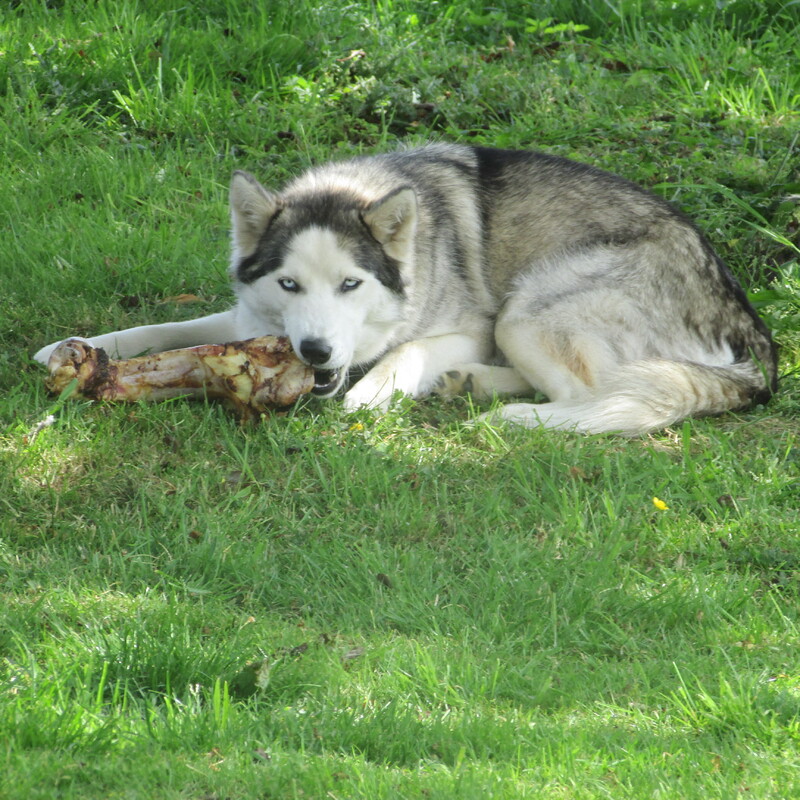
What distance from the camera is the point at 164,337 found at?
4875 millimetres

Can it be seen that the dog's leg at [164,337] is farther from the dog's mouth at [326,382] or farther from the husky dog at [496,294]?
the dog's mouth at [326,382]

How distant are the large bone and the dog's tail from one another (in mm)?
957

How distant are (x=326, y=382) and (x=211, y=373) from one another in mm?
477

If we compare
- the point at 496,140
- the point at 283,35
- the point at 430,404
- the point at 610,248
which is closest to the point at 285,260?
the point at 430,404

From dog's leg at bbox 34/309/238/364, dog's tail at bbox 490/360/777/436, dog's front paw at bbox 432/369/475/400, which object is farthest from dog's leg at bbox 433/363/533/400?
dog's leg at bbox 34/309/238/364

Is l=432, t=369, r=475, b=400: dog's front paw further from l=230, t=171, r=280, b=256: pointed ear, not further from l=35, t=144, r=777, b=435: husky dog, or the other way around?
l=230, t=171, r=280, b=256: pointed ear

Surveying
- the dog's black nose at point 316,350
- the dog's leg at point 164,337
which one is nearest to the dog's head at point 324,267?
the dog's black nose at point 316,350

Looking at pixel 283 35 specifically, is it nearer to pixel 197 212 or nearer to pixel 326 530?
pixel 197 212

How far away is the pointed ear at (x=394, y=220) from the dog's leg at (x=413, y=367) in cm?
45

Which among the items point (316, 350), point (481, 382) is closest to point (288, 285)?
point (316, 350)

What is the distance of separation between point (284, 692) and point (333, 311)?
1.87 meters

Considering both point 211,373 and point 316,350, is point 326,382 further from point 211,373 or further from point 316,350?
point 211,373

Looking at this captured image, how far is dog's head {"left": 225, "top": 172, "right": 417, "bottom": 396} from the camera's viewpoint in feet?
14.0

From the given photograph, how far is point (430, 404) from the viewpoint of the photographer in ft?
15.8
